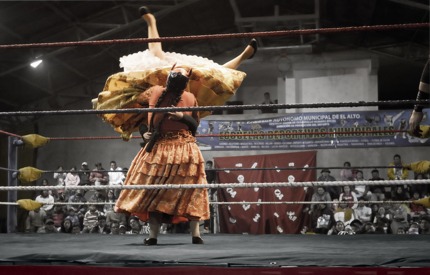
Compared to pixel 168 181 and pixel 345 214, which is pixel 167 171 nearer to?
pixel 168 181

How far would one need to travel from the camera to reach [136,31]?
10.1 meters

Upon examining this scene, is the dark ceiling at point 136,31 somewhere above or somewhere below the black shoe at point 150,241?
above

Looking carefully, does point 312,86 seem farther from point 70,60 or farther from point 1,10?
point 1,10

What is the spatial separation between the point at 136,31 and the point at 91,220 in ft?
13.0

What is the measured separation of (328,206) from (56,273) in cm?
639

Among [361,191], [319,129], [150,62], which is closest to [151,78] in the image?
[150,62]

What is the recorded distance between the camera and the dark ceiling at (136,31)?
9133mm

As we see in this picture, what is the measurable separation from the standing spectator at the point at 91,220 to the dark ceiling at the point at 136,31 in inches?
133

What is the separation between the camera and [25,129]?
11758mm

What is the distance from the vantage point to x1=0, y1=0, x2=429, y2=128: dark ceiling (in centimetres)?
913

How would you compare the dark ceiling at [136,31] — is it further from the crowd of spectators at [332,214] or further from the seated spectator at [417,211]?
the seated spectator at [417,211]

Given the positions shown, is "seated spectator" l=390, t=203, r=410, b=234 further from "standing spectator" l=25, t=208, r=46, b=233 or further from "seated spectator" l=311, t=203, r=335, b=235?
"standing spectator" l=25, t=208, r=46, b=233

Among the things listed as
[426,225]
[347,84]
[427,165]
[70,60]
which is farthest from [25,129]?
[427,165]

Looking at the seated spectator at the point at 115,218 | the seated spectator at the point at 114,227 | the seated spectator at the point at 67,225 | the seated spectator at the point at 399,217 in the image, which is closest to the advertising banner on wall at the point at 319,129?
the seated spectator at the point at 399,217
